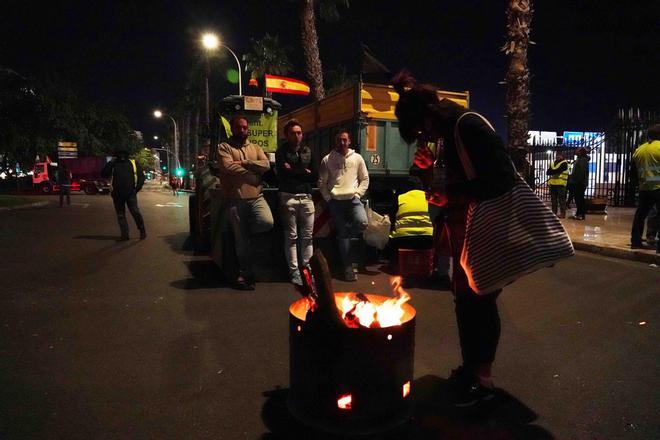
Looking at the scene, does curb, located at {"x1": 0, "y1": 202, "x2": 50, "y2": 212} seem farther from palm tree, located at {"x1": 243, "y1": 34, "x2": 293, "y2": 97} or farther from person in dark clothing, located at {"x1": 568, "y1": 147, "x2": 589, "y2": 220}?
person in dark clothing, located at {"x1": 568, "y1": 147, "x2": 589, "y2": 220}

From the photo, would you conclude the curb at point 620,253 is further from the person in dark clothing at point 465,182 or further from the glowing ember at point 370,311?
the glowing ember at point 370,311

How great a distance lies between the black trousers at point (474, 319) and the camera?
2.86 meters

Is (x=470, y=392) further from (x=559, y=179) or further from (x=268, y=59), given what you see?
(x=268, y=59)

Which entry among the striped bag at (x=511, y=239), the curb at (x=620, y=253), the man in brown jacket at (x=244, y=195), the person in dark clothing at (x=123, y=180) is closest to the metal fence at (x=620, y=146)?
the curb at (x=620, y=253)

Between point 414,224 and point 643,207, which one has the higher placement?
point 643,207

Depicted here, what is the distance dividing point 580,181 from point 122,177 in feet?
37.9

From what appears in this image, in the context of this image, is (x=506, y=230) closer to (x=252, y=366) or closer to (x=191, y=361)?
(x=252, y=366)

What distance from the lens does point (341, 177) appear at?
6.49 metres

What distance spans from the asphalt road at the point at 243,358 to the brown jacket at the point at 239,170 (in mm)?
1155

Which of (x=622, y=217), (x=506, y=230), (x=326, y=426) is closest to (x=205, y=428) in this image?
(x=326, y=426)

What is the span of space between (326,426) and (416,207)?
14.2ft

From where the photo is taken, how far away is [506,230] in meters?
2.63

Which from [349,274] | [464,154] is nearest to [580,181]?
[349,274]

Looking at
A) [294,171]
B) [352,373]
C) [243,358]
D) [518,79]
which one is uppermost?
[518,79]
